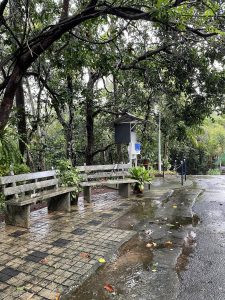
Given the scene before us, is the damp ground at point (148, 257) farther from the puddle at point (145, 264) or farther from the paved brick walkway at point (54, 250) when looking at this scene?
the paved brick walkway at point (54, 250)

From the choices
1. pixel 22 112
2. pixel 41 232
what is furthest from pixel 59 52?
pixel 41 232

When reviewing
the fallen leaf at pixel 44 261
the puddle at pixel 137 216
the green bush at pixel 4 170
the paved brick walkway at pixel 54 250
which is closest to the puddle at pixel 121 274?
the paved brick walkway at pixel 54 250

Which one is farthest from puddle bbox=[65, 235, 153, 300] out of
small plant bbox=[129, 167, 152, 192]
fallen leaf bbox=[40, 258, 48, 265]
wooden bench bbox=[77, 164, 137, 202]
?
small plant bbox=[129, 167, 152, 192]

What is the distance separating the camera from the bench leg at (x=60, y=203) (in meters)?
6.95

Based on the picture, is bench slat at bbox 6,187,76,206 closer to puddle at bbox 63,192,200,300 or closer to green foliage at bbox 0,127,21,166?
green foliage at bbox 0,127,21,166

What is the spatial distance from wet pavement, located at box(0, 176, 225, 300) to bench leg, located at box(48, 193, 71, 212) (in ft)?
0.81

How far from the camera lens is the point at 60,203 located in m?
6.96

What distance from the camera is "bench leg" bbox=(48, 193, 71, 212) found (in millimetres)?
6945

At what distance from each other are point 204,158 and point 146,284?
88.2 ft

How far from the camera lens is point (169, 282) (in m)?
3.37

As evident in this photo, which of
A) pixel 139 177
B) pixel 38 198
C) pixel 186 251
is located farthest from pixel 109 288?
pixel 139 177

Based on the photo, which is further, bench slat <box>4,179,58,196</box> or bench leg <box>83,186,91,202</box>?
bench leg <box>83,186,91,202</box>

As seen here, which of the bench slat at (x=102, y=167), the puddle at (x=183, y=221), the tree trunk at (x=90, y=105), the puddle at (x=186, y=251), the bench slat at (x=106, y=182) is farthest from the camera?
the tree trunk at (x=90, y=105)

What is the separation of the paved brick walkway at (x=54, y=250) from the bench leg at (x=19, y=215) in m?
0.14
